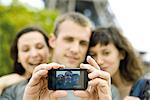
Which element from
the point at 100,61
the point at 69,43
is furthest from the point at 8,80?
the point at 100,61

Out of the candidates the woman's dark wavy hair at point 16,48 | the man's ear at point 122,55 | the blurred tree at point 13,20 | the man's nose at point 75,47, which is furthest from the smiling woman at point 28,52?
the blurred tree at point 13,20

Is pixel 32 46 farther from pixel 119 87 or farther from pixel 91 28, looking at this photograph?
pixel 119 87

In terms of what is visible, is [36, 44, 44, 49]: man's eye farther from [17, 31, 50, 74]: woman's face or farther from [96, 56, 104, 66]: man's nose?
[96, 56, 104, 66]: man's nose

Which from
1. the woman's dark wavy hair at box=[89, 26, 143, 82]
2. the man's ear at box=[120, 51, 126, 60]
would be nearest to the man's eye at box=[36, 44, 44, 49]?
the woman's dark wavy hair at box=[89, 26, 143, 82]

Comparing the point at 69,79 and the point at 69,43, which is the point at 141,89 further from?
the point at 69,79

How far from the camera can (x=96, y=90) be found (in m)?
2.21

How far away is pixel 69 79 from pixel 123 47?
1144 mm

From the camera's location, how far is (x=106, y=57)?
2.97 meters

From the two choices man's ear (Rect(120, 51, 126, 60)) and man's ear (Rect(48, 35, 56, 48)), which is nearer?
man's ear (Rect(48, 35, 56, 48))

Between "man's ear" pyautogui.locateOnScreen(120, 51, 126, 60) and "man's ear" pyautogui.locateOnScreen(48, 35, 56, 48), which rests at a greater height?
"man's ear" pyautogui.locateOnScreen(48, 35, 56, 48)

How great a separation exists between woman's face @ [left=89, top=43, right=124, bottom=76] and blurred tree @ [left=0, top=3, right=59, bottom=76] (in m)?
8.88

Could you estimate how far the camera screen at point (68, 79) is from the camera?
2.10m

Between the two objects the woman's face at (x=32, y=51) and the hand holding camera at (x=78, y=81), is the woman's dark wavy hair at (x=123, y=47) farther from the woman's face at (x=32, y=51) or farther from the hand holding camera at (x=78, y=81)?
the hand holding camera at (x=78, y=81)

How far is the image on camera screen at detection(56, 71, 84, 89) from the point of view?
210 centimetres
